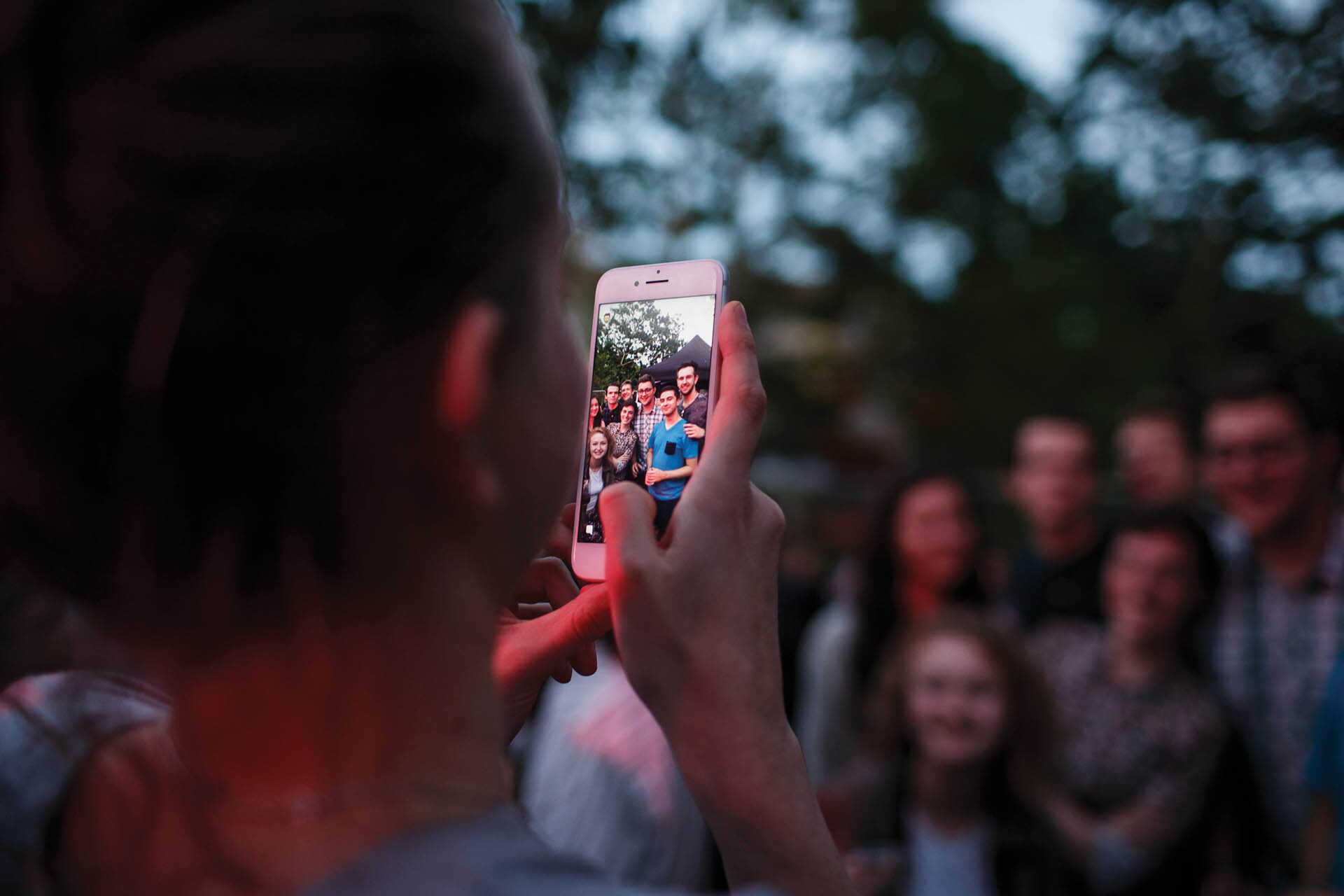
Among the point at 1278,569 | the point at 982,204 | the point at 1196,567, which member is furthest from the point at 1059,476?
the point at 982,204

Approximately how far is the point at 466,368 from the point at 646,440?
0.47m

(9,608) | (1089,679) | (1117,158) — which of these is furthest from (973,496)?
(1117,158)

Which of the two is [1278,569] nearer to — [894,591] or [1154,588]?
[1154,588]

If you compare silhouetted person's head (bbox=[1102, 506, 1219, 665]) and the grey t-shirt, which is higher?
the grey t-shirt

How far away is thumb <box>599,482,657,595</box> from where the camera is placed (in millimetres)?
729

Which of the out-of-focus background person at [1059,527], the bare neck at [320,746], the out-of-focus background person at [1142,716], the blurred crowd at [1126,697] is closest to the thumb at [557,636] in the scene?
the bare neck at [320,746]

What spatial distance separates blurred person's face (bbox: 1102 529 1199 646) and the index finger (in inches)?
113

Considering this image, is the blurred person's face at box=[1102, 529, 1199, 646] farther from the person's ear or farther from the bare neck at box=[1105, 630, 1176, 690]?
the person's ear

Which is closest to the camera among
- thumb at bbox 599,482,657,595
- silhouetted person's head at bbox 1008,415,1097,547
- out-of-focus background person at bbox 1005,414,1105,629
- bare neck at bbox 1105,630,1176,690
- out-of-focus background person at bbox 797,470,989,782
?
thumb at bbox 599,482,657,595

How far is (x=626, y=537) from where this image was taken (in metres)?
0.74

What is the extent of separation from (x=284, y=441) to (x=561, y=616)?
44 cm

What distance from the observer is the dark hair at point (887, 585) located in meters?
3.71

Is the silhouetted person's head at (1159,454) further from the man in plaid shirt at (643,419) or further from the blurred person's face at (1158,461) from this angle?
the man in plaid shirt at (643,419)

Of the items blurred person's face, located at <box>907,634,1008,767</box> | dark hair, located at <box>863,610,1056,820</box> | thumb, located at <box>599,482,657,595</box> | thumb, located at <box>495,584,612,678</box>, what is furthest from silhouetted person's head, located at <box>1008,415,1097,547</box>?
thumb, located at <box>599,482,657,595</box>
